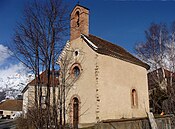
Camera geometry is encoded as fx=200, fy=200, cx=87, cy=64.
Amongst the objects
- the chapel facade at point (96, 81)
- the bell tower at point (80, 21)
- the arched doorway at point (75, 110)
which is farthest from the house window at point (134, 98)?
the bell tower at point (80, 21)

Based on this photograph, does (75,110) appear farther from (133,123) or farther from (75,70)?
(133,123)

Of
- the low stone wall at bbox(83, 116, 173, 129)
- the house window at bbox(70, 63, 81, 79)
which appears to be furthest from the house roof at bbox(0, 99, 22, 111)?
the low stone wall at bbox(83, 116, 173, 129)

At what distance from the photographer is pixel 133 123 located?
9984 mm

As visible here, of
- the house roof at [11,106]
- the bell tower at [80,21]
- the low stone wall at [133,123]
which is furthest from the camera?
the house roof at [11,106]

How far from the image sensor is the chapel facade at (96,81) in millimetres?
16125

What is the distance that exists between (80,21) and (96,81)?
633 centimetres

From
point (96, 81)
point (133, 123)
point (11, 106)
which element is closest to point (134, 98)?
point (96, 81)

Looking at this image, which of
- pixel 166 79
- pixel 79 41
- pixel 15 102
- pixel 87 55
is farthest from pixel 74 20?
pixel 15 102

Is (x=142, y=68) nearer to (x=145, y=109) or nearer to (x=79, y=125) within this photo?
(x=145, y=109)

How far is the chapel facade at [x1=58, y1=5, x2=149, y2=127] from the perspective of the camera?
16125 millimetres

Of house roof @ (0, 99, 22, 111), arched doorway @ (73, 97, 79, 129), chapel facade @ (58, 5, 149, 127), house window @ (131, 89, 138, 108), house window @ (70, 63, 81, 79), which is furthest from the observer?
house roof @ (0, 99, 22, 111)

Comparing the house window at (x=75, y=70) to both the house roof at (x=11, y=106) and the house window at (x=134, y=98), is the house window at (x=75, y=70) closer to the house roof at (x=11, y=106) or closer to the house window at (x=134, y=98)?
the house window at (x=134, y=98)

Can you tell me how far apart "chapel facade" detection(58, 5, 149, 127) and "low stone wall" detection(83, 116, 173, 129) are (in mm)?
5184

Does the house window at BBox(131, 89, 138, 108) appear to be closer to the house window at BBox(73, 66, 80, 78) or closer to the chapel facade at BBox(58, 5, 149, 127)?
the chapel facade at BBox(58, 5, 149, 127)
